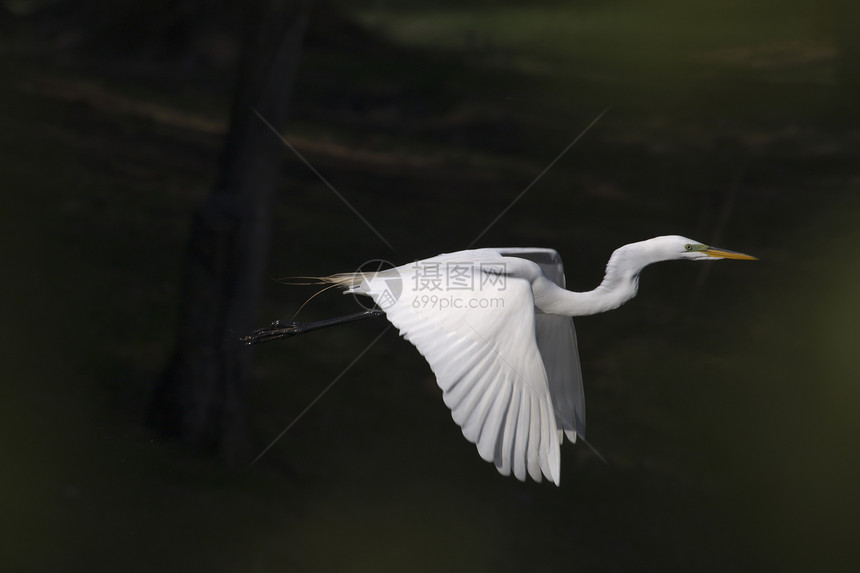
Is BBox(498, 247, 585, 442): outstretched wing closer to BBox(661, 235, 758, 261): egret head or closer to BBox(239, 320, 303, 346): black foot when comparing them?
BBox(661, 235, 758, 261): egret head

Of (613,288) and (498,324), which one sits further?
(613,288)

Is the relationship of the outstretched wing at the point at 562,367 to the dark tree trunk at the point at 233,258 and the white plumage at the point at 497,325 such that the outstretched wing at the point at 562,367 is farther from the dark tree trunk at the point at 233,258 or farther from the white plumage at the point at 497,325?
the dark tree trunk at the point at 233,258

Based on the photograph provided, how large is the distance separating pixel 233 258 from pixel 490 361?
3.79 feet

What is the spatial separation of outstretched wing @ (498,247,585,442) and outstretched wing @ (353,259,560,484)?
0.30 m

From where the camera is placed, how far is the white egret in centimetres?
123

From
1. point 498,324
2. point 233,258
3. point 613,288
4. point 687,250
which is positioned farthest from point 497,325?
point 233,258

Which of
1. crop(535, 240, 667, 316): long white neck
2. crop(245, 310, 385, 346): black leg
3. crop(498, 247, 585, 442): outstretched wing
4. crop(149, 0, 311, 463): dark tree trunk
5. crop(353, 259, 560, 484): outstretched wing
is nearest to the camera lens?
crop(353, 259, 560, 484): outstretched wing

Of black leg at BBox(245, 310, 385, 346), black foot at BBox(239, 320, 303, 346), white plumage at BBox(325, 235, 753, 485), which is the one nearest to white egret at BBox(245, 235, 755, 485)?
white plumage at BBox(325, 235, 753, 485)

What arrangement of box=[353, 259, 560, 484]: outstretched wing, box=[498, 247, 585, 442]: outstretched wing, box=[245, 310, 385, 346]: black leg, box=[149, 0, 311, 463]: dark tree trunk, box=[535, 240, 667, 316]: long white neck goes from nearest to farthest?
box=[353, 259, 560, 484]: outstretched wing < box=[535, 240, 667, 316]: long white neck < box=[498, 247, 585, 442]: outstretched wing < box=[245, 310, 385, 346]: black leg < box=[149, 0, 311, 463]: dark tree trunk

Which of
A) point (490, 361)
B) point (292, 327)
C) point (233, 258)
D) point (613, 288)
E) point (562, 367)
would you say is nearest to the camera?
point (490, 361)

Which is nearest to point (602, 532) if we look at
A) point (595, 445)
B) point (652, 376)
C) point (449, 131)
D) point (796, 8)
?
point (595, 445)

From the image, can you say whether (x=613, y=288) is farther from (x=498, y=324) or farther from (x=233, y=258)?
(x=233, y=258)

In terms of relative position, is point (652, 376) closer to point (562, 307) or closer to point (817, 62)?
point (562, 307)

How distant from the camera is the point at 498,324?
1.31 meters
